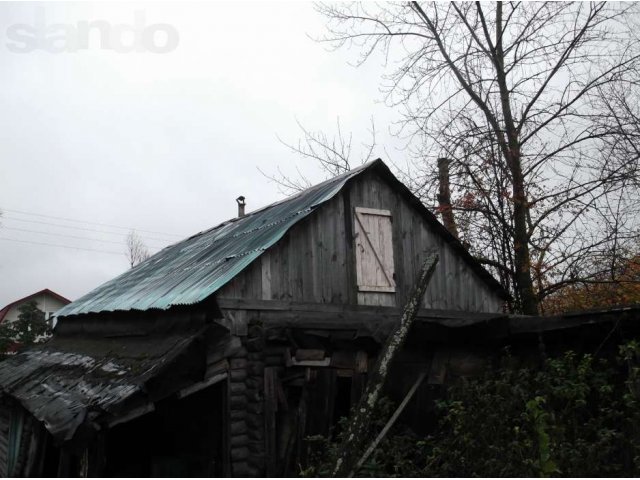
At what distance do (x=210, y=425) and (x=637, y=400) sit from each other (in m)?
6.55

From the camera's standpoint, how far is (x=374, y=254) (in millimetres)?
11062

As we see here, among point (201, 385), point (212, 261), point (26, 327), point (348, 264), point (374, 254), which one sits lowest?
point (201, 385)

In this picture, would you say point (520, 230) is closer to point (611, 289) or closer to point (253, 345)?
point (611, 289)

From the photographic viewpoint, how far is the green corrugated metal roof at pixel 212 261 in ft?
31.1

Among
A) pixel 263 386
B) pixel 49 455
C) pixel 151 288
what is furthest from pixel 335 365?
pixel 49 455

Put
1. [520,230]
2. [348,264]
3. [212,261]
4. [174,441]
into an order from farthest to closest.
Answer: [520,230] < [212,261] < [348,264] < [174,441]

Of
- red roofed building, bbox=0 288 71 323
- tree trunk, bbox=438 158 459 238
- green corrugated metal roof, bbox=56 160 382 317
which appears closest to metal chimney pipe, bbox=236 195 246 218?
green corrugated metal roof, bbox=56 160 382 317

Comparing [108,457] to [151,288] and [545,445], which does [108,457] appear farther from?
[545,445]

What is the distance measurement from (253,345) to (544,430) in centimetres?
458

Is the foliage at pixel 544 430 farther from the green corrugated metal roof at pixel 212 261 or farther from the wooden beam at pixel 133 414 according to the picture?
the green corrugated metal roof at pixel 212 261

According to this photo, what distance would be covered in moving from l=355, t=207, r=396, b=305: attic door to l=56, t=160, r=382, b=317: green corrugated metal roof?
909 mm

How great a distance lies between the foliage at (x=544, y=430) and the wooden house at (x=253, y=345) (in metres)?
2.03

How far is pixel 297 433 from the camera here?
851 cm

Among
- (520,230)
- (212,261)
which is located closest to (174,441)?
(212,261)
